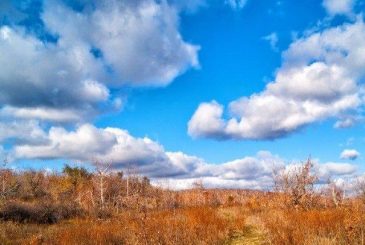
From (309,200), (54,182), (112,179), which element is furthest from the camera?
(112,179)

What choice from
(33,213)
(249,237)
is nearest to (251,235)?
(249,237)

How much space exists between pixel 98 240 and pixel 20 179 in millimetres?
36235

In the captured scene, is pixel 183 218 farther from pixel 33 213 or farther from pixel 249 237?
pixel 33 213

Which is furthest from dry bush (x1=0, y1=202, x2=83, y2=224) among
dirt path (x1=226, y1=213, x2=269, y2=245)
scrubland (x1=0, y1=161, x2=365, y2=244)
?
dirt path (x1=226, y1=213, x2=269, y2=245)

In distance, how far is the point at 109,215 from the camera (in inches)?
1129

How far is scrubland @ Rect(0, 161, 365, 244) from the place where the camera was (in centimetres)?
1179

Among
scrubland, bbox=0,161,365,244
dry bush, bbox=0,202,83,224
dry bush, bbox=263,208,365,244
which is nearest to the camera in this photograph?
dry bush, bbox=263,208,365,244

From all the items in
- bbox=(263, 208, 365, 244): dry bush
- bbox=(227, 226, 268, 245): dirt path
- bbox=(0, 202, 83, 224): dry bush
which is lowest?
bbox=(227, 226, 268, 245): dirt path

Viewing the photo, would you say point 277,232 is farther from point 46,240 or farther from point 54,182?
point 54,182

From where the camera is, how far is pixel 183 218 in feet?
57.3

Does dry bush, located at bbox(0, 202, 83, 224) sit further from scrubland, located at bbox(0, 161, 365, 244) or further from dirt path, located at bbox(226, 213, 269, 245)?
dirt path, located at bbox(226, 213, 269, 245)

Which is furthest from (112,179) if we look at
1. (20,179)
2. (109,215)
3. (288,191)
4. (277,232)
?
(277,232)

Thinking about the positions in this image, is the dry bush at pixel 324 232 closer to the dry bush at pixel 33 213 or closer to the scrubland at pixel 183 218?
the scrubland at pixel 183 218

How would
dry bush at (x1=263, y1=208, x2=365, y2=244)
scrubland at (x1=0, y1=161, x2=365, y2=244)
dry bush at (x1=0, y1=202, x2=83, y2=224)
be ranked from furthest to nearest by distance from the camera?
dry bush at (x1=0, y1=202, x2=83, y2=224) → scrubland at (x1=0, y1=161, x2=365, y2=244) → dry bush at (x1=263, y1=208, x2=365, y2=244)
